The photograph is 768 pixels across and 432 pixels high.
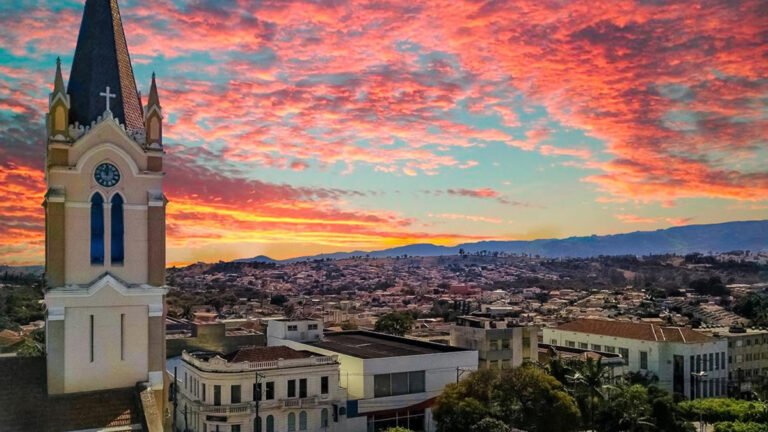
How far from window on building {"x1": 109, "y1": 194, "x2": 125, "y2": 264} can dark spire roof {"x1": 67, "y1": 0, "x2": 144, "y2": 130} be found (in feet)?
7.36

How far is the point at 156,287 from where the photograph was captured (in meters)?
20.7

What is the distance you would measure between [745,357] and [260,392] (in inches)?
2050

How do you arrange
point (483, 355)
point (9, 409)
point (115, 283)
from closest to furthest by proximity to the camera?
point (9, 409)
point (115, 283)
point (483, 355)

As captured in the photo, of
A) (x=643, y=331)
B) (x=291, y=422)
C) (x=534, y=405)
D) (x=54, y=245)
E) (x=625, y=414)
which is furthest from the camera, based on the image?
(x=643, y=331)

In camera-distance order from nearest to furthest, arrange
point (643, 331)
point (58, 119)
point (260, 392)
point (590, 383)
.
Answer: point (58, 119), point (590, 383), point (260, 392), point (643, 331)

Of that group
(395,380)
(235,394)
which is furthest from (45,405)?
(395,380)

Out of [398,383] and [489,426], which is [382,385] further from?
[489,426]

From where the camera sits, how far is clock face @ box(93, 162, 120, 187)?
20500 millimetres

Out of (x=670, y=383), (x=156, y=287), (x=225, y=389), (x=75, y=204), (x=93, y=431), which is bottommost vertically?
(x=670, y=383)

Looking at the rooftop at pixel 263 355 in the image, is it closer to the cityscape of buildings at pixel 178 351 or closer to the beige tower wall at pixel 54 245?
the cityscape of buildings at pixel 178 351

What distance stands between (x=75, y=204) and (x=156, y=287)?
3206mm

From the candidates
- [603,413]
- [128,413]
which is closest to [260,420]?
[603,413]

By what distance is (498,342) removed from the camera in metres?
56.7

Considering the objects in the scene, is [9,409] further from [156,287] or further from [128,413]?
[156,287]
